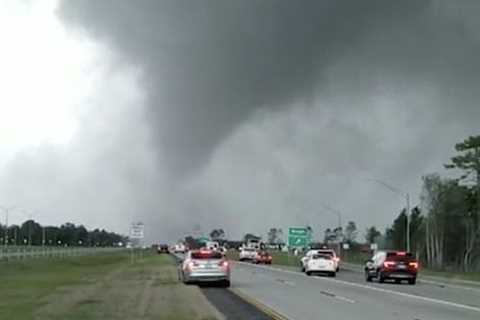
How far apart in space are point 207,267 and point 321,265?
21519mm

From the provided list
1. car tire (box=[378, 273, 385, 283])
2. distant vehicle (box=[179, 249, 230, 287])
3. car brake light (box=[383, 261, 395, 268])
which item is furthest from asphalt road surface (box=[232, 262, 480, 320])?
car tire (box=[378, 273, 385, 283])

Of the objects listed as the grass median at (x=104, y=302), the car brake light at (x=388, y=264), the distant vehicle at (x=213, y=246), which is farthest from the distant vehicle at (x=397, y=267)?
the grass median at (x=104, y=302)

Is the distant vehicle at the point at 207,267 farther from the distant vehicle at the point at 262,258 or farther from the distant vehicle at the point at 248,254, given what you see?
the distant vehicle at the point at 248,254

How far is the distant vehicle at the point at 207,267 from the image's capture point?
41.1m

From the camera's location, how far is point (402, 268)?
50719mm

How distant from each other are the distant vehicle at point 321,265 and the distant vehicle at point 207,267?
816 inches

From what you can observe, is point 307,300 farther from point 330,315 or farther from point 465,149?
point 465,149

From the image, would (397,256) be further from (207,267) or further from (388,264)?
(207,267)

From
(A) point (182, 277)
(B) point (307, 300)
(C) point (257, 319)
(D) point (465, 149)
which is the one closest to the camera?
(C) point (257, 319)

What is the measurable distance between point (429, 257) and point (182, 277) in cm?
8798

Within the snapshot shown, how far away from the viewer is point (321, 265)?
202 feet

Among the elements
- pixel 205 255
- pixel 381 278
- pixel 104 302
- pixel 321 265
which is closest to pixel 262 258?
pixel 321 265

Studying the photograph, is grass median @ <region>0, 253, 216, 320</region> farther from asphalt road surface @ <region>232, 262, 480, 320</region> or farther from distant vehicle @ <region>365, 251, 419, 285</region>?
distant vehicle @ <region>365, 251, 419, 285</region>

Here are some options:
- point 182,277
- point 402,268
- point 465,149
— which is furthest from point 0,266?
point 465,149
